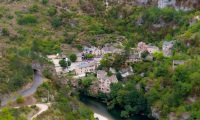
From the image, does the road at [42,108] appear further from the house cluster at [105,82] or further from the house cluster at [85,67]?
the house cluster at [85,67]

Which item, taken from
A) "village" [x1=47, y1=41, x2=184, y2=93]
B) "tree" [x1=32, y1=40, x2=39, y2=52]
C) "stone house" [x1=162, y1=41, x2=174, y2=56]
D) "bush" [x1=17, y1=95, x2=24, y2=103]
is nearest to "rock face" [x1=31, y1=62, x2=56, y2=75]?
"village" [x1=47, y1=41, x2=184, y2=93]

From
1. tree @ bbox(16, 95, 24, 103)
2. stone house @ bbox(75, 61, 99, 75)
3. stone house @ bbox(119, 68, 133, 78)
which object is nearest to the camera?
tree @ bbox(16, 95, 24, 103)

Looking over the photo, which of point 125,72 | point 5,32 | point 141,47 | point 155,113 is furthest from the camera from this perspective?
point 5,32

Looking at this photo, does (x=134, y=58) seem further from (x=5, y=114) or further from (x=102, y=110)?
(x=5, y=114)

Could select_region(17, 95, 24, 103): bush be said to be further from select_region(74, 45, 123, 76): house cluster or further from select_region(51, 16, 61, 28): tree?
select_region(51, 16, 61, 28): tree

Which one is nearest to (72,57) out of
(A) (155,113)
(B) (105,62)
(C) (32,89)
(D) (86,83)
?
(B) (105,62)
